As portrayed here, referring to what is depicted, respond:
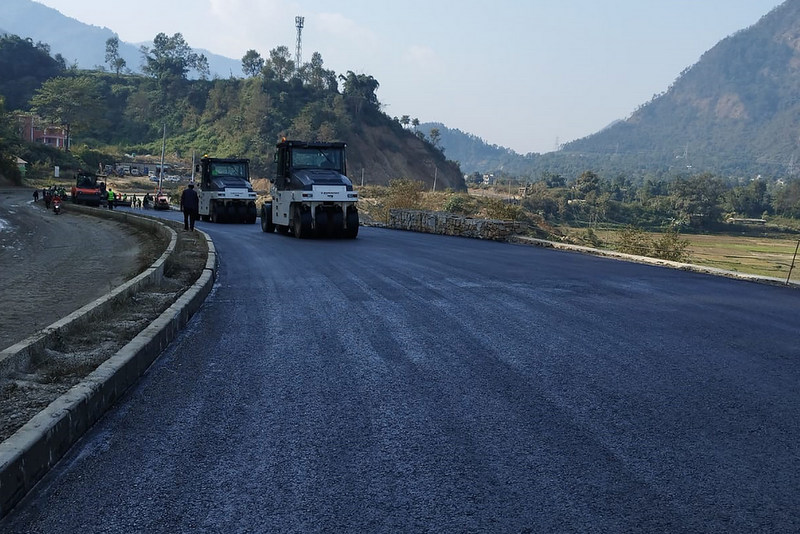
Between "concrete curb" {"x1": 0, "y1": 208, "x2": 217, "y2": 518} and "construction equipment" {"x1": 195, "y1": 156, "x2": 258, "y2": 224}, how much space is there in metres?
28.3

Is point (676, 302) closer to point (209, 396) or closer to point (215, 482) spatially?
point (209, 396)

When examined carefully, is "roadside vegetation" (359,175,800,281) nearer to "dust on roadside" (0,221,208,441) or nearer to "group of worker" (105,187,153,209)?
"group of worker" (105,187,153,209)

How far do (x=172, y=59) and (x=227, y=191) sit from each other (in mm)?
148015

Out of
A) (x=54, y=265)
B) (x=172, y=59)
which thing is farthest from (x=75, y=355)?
(x=172, y=59)

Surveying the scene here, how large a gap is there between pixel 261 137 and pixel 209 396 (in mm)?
128799

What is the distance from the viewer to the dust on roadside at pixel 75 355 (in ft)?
16.4

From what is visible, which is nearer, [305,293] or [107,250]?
[305,293]

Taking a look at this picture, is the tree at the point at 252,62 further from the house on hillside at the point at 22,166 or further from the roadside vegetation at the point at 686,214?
the house on hillside at the point at 22,166

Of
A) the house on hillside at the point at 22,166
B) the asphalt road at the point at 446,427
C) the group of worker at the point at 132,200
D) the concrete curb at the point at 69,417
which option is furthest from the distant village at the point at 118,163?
the concrete curb at the point at 69,417

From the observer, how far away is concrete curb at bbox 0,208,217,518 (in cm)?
384

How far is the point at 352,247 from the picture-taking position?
20609 millimetres

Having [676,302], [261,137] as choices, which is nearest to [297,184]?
[676,302]

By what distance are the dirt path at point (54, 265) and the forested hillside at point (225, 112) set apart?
86.7 meters

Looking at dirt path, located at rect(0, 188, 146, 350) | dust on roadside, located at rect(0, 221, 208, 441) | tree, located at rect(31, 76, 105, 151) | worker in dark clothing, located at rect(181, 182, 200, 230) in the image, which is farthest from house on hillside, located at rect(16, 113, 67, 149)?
dust on roadside, located at rect(0, 221, 208, 441)
